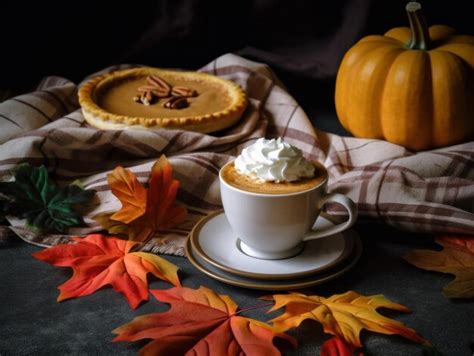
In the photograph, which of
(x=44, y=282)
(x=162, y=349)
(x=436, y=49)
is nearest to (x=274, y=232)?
(x=162, y=349)

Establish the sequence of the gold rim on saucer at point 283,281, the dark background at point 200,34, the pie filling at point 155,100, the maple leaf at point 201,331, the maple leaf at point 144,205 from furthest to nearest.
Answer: the dark background at point 200,34, the pie filling at point 155,100, the maple leaf at point 144,205, the gold rim on saucer at point 283,281, the maple leaf at point 201,331

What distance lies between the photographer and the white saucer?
0.94 m

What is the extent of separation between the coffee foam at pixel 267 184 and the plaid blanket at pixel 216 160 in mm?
176

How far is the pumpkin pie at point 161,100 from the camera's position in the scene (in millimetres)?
1375

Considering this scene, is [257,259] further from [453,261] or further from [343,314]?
[453,261]

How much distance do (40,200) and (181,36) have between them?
85 centimetres

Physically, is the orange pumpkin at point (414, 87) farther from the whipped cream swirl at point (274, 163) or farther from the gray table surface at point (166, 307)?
the whipped cream swirl at point (274, 163)

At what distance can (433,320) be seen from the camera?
34.7 inches

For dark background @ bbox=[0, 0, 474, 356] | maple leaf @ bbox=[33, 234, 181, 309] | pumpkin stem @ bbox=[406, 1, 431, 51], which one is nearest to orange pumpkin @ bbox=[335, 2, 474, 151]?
pumpkin stem @ bbox=[406, 1, 431, 51]

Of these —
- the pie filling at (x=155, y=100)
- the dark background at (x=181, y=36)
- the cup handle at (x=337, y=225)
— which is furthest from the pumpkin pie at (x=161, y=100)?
the cup handle at (x=337, y=225)

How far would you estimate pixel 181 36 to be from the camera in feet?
6.02

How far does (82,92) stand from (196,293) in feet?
2.51

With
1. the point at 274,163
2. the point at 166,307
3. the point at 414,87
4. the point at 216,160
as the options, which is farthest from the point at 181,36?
the point at 166,307

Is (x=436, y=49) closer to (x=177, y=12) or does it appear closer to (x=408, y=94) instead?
(x=408, y=94)
